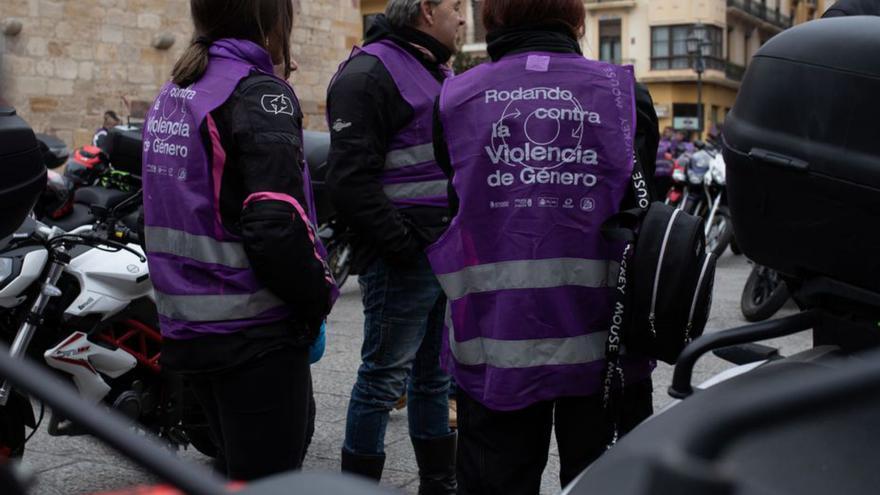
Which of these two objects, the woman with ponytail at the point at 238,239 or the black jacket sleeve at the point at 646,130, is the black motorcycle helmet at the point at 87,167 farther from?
the black jacket sleeve at the point at 646,130

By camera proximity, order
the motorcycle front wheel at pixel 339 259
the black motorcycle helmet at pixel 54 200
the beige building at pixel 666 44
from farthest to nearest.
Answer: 1. the beige building at pixel 666 44
2. the motorcycle front wheel at pixel 339 259
3. the black motorcycle helmet at pixel 54 200

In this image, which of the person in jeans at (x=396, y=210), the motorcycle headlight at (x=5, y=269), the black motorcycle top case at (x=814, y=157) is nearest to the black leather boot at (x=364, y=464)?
the person in jeans at (x=396, y=210)

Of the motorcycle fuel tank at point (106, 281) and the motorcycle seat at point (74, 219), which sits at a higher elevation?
the motorcycle fuel tank at point (106, 281)

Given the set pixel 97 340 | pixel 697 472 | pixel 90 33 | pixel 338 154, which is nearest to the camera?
pixel 697 472

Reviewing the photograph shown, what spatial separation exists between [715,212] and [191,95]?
9.56 m

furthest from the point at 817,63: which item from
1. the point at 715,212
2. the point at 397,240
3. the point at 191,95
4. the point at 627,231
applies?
the point at 715,212

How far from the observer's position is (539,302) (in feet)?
8.45

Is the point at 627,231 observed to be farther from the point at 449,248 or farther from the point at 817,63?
the point at 817,63

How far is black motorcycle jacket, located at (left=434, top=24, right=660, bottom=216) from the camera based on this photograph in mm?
2666

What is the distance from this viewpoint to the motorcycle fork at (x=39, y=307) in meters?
3.65

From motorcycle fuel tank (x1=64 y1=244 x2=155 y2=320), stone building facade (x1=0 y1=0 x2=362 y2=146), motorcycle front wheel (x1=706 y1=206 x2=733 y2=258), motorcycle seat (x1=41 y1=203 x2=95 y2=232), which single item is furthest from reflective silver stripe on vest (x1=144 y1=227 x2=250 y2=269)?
stone building facade (x1=0 y1=0 x2=362 y2=146)

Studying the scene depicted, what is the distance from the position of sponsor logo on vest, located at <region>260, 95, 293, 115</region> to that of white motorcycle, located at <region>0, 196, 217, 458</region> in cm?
143

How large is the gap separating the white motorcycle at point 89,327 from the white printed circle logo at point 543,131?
1736 mm

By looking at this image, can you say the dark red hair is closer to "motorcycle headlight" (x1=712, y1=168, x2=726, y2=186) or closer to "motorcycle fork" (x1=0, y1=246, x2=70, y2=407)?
"motorcycle fork" (x1=0, y1=246, x2=70, y2=407)
